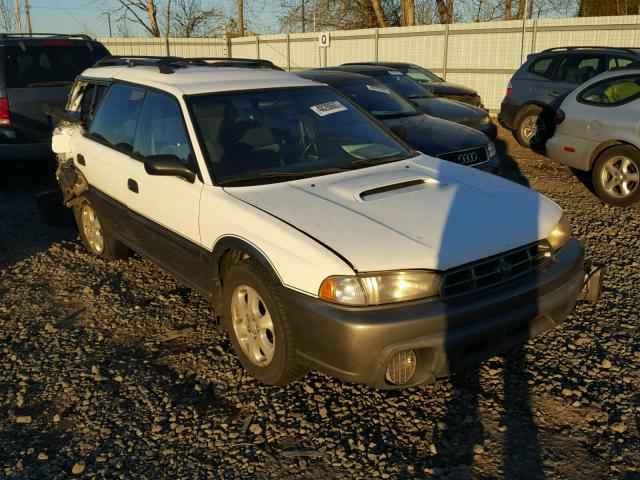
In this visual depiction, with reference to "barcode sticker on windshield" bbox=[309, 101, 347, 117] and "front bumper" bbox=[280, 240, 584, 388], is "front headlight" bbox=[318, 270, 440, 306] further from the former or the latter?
"barcode sticker on windshield" bbox=[309, 101, 347, 117]

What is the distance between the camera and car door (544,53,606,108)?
34.0ft

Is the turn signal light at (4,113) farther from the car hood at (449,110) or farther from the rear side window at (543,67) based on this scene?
the rear side window at (543,67)

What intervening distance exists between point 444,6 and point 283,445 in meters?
26.7

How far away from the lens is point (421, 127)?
281 inches

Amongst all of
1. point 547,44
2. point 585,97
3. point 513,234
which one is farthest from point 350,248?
point 547,44

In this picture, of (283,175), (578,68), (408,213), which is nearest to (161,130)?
(283,175)

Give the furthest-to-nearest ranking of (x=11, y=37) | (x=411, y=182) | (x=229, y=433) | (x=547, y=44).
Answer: (x=547, y=44)
(x=11, y=37)
(x=411, y=182)
(x=229, y=433)

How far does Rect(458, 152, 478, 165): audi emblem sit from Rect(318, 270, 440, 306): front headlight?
3907 millimetres

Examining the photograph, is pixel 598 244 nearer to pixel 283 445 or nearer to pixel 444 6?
pixel 283 445

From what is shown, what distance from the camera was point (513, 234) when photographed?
3.16m

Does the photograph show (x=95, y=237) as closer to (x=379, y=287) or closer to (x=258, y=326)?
(x=258, y=326)

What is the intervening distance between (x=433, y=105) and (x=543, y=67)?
2.96m

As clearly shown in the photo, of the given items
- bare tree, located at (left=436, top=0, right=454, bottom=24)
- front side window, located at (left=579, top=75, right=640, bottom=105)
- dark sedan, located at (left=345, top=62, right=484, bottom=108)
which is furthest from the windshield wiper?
Answer: bare tree, located at (left=436, top=0, right=454, bottom=24)

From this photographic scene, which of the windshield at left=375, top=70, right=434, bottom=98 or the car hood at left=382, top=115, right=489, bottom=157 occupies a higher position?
the windshield at left=375, top=70, right=434, bottom=98
